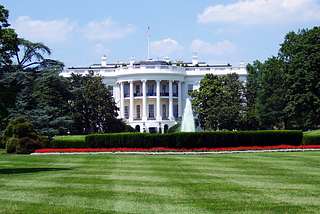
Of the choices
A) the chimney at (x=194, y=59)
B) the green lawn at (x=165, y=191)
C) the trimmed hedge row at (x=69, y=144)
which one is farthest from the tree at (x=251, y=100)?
the green lawn at (x=165, y=191)

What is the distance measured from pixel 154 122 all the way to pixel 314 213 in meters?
67.6

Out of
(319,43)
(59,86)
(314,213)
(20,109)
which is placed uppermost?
(319,43)

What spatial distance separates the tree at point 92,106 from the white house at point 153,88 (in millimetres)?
10824

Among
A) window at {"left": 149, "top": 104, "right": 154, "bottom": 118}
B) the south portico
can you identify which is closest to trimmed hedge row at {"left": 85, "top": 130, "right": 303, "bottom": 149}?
the south portico

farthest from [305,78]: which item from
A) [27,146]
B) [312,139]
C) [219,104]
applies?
[27,146]

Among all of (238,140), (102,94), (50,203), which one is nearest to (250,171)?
(50,203)

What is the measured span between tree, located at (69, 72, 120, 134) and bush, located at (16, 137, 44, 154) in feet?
102

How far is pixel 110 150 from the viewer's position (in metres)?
30.1

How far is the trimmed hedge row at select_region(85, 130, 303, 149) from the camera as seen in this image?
30.4m

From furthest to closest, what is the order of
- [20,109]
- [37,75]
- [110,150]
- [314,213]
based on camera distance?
[37,75] → [20,109] → [110,150] → [314,213]

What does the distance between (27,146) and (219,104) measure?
3984 centimetres

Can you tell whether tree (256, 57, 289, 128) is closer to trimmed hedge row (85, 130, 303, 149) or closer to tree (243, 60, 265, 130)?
tree (243, 60, 265, 130)

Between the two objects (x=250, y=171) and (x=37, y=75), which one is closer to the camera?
(x=250, y=171)

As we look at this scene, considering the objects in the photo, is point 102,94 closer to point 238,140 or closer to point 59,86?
point 59,86
